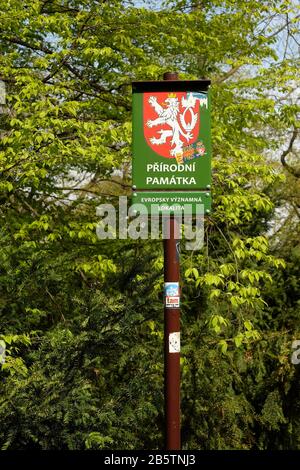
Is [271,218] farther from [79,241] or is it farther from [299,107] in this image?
[79,241]

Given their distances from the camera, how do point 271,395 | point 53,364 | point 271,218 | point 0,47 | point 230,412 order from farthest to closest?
point 271,218
point 0,47
point 271,395
point 230,412
point 53,364

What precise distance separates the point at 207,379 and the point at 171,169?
11.7 feet

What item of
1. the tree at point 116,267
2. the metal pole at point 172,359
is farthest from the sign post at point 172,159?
the tree at point 116,267

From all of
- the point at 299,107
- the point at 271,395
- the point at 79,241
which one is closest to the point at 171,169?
the point at 271,395

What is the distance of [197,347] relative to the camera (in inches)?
285

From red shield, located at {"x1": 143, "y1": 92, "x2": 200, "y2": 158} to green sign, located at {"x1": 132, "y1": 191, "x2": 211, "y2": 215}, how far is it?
0.81 ft

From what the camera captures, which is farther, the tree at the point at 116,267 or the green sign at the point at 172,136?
the tree at the point at 116,267

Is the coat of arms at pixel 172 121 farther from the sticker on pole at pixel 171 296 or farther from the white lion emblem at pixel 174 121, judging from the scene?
the sticker on pole at pixel 171 296

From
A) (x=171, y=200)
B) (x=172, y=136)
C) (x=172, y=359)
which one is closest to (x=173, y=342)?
(x=172, y=359)

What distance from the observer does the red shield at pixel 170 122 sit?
4141mm

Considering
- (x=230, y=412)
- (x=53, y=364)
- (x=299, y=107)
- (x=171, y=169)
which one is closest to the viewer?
(x=171, y=169)

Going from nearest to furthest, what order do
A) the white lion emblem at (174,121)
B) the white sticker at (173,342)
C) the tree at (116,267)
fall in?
the white lion emblem at (174,121)
the white sticker at (173,342)
the tree at (116,267)

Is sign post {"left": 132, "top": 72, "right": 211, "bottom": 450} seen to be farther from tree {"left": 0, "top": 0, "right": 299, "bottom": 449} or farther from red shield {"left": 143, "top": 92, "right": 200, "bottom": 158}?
tree {"left": 0, "top": 0, "right": 299, "bottom": 449}

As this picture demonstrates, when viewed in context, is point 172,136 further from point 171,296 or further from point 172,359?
point 172,359
